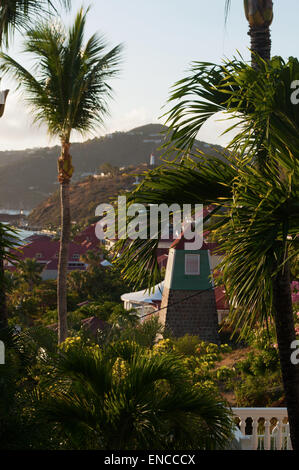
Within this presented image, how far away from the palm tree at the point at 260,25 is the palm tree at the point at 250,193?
1.02 metres

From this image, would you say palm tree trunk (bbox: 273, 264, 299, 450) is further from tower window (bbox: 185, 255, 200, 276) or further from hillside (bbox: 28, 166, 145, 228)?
hillside (bbox: 28, 166, 145, 228)

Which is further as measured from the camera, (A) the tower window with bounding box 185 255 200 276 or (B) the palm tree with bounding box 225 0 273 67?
(A) the tower window with bounding box 185 255 200 276

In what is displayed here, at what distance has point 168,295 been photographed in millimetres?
25219

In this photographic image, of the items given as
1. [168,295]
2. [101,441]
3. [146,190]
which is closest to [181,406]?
[101,441]

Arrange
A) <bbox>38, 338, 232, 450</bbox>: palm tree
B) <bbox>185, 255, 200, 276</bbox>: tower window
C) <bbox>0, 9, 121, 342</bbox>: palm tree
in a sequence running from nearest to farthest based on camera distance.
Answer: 1. <bbox>38, 338, 232, 450</bbox>: palm tree
2. <bbox>0, 9, 121, 342</bbox>: palm tree
3. <bbox>185, 255, 200, 276</bbox>: tower window

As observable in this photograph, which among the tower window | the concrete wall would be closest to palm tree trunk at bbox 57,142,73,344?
the concrete wall

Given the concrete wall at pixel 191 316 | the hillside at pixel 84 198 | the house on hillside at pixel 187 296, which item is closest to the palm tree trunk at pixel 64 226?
the house on hillside at pixel 187 296

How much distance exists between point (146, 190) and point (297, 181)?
1429mm

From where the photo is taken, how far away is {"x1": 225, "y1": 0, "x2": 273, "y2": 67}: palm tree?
6.57 meters

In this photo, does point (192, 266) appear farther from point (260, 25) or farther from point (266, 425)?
point (260, 25)

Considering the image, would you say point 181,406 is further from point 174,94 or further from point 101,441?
point 174,94

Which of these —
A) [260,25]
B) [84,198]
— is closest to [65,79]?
[260,25]

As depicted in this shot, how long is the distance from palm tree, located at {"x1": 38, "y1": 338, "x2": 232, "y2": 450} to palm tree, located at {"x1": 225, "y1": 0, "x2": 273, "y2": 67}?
400cm

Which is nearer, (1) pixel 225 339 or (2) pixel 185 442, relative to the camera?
(2) pixel 185 442
